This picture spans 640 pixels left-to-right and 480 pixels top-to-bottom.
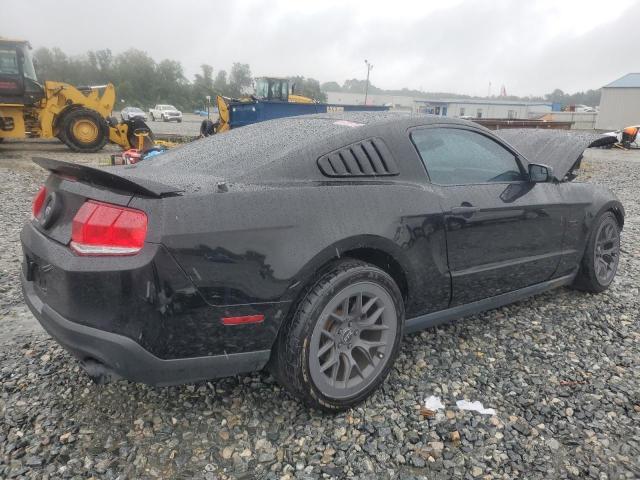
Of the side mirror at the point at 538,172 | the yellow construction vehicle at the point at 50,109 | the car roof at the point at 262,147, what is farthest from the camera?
the yellow construction vehicle at the point at 50,109

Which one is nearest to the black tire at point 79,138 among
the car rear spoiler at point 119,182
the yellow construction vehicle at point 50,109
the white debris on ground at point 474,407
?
the yellow construction vehicle at point 50,109

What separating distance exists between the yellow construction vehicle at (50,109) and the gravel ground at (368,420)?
12.3 metres

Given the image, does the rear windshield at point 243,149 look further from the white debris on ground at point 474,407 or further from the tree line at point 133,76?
the tree line at point 133,76

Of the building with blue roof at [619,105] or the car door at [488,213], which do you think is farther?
the building with blue roof at [619,105]

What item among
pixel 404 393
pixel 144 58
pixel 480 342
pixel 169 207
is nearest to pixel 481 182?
pixel 480 342

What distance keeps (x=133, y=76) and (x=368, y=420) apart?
78.4 meters

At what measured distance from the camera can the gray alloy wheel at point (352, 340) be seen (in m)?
2.29

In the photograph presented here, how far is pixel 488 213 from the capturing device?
2924mm

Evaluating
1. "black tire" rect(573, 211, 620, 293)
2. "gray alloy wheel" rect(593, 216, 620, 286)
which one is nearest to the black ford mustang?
"black tire" rect(573, 211, 620, 293)

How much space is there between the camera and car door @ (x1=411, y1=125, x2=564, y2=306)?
2.82 metres

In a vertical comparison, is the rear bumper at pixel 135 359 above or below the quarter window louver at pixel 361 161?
below

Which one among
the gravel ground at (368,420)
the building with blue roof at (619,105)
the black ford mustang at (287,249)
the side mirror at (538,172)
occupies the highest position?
the building with blue roof at (619,105)

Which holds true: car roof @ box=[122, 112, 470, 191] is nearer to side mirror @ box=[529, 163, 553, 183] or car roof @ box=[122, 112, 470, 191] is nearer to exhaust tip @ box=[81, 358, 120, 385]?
side mirror @ box=[529, 163, 553, 183]

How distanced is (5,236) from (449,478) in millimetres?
5317
